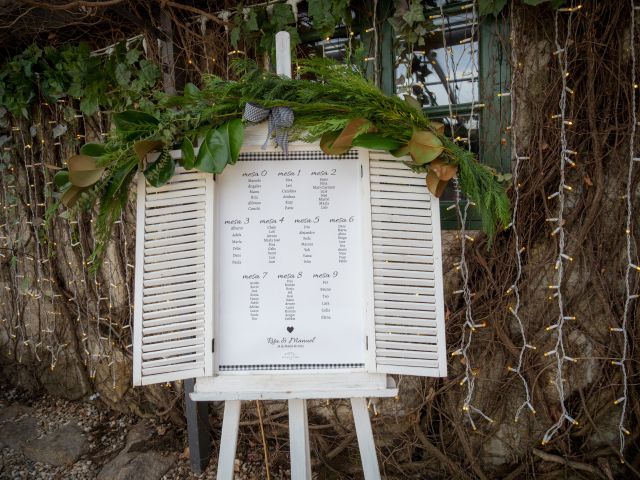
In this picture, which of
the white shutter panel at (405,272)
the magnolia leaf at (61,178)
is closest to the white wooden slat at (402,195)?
the white shutter panel at (405,272)

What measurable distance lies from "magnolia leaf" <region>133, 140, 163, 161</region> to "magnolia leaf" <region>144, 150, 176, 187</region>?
1.3 inches

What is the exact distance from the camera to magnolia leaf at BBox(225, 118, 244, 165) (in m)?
A: 1.53

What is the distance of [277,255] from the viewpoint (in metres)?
1.64

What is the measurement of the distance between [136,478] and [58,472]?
1.77ft

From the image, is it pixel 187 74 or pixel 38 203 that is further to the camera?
pixel 38 203

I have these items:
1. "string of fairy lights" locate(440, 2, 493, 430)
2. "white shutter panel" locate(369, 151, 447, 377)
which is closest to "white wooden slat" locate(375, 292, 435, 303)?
"white shutter panel" locate(369, 151, 447, 377)

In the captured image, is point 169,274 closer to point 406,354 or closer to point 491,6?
point 406,354

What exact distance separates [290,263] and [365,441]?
2.26ft

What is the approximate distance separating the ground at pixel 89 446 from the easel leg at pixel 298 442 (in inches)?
48.8

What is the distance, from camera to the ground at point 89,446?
281cm

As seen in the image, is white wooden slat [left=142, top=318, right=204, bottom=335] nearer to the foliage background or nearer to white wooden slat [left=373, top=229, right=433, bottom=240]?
white wooden slat [left=373, top=229, right=433, bottom=240]

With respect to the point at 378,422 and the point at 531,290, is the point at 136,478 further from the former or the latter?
the point at 531,290

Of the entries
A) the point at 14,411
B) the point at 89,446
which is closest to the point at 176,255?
the point at 89,446

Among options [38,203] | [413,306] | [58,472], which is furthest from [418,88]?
[58,472]
